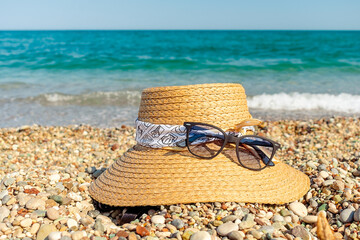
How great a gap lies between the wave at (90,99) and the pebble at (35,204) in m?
6.37

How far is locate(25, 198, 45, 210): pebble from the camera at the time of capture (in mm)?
2531

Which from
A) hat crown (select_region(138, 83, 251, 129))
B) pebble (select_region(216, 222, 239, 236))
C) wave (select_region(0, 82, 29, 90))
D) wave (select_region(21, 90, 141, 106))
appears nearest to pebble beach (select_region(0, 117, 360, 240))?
pebble (select_region(216, 222, 239, 236))

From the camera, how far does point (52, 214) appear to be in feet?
7.88

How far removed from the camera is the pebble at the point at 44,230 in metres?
2.17

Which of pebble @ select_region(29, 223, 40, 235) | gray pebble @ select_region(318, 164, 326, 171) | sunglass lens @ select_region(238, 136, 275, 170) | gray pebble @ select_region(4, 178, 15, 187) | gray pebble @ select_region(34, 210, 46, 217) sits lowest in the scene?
gray pebble @ select_region(4, 178, 15, 187)

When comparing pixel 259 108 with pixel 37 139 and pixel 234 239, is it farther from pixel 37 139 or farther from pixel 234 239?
pixel 234 239

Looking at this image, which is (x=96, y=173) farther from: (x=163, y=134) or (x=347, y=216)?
(x=347, y=216)

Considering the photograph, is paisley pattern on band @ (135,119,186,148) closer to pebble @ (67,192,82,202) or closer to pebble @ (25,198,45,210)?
pebble @ (67,192,82,202)

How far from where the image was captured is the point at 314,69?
48.3 ft

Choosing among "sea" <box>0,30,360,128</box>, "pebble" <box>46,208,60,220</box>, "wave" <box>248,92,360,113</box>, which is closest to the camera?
"pebble" <box>46,208,60,220</box>

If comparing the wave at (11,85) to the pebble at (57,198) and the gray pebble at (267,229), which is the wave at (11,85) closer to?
the pebble at (57,198)

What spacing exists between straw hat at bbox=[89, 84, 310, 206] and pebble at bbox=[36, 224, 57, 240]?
0.40 metres

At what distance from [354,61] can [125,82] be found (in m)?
11.7

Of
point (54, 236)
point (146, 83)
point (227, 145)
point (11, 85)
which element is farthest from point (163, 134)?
point (11, 85)
